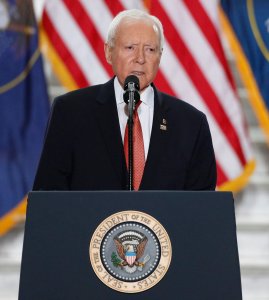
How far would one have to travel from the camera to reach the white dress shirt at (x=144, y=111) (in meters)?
1.76

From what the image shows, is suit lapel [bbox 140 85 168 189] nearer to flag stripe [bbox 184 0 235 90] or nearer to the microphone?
the microphone

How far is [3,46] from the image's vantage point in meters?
3.40

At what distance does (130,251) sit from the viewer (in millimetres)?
1266

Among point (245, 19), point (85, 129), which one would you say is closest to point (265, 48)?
point (245, 19)

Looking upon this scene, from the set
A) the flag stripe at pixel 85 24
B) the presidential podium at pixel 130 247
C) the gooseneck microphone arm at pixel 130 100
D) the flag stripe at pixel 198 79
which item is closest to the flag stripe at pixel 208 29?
the flag stripe at pixel 198 79

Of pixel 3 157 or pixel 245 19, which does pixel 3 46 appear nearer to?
pixel 3 157

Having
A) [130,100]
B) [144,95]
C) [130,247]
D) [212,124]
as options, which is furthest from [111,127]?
[212,124]

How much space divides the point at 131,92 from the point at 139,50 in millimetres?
321

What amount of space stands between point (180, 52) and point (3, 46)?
34.9 inches

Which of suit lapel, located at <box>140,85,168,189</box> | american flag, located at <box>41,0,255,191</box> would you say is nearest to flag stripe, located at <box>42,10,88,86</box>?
american flag, located at <box>41,0,255,191</box>

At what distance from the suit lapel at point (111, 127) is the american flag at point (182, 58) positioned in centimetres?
160

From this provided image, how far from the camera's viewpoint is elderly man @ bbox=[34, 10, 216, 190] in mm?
1706

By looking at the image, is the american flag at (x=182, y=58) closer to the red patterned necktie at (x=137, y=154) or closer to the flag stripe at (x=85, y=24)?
the flag stripe at (x=85, y=24)

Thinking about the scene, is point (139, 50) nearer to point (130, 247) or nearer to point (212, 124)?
point (130, 247)
